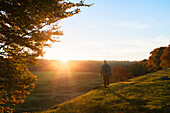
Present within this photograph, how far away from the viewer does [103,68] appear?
19156mm

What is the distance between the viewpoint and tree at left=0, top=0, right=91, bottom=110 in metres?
7.96

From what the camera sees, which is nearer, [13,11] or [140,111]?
[13,11]

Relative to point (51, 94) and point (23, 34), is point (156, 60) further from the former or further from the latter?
point (23, 34)

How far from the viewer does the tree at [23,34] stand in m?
7.96

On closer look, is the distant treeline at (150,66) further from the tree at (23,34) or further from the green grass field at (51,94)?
the tree at (23,34)

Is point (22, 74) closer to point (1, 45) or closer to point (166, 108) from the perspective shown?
point (1, 45)

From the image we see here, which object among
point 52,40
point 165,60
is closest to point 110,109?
point 52,40

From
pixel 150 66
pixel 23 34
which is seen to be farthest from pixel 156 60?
pixel 23 34

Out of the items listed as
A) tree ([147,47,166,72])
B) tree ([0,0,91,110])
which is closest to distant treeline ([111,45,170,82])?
tree ([147,47,166,72])

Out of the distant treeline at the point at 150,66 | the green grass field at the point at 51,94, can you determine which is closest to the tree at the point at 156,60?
the distant treeline at the point at 150,66

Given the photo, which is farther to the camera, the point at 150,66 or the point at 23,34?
the point at 150,66

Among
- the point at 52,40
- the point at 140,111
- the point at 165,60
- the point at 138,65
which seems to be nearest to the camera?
the point at 140,111

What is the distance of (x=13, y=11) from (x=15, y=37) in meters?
1.67

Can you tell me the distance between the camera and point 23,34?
363 inches
